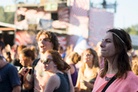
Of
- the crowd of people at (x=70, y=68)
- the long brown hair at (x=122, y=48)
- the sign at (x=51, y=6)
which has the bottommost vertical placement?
the sign at (x=51, y=6)

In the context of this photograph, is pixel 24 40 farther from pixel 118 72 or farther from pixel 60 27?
pixel 118 72

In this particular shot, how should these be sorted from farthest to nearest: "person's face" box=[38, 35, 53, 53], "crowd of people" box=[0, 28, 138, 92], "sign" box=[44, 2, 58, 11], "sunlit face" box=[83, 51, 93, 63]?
"sign" box=[44, 2, 58, 11] < "sunlit face" box=[83, 51, 93, 63] < "person's face" box=[38, 35, 53, 53] < "crowd of people" box=[0, 28, 138, 92]

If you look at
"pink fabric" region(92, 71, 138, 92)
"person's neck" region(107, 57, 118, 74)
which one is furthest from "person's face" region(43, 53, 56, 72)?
"pink fabric" region(92, 71, 138, 92)

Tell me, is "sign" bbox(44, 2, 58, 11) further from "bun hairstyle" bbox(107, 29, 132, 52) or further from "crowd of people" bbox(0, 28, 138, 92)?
"bun hairstyle" bbox(107, 29, 132, 52)

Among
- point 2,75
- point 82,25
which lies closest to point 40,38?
point 2,75

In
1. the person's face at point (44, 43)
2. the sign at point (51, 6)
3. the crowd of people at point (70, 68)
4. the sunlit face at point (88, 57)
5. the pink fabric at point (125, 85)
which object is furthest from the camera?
the sign at point (51, 6)

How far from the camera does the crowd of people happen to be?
8.85 ft

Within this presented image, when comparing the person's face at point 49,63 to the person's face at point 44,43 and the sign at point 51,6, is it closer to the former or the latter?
the person's face at point 44,43

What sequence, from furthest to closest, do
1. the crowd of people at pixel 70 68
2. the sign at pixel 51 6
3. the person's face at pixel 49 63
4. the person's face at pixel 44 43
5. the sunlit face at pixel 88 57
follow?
the sign at pixel 51 6 < the sunlit face at pixel 88 57 < the person's face at pixel 44 43 < the person's face at pixel 49 63 < the crowd of people at pixel 70 68

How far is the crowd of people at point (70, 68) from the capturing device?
2.70 m

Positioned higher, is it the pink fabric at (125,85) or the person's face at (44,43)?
the pink fabric at (125,85)

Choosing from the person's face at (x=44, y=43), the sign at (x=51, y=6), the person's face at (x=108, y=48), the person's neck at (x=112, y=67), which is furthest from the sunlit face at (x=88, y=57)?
the sign at (x=51, y=6)

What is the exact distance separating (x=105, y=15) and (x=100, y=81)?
18.2 meters

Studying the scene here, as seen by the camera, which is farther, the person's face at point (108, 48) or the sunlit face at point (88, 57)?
the sunlit face at point (88, 57)
